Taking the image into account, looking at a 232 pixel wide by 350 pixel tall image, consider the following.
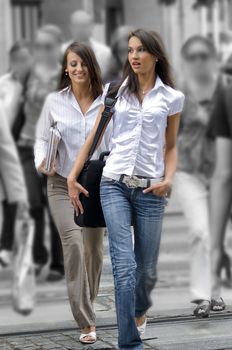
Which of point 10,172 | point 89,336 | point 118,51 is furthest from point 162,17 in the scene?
point 89,336

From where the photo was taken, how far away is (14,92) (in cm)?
622

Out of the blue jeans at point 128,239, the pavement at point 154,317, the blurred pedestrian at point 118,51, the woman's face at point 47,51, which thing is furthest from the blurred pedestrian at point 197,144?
the blue jeans at point 128,239

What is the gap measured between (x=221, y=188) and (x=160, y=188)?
202 centimetres

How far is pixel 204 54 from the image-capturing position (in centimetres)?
645

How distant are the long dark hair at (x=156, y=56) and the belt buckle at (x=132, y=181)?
0.42 m

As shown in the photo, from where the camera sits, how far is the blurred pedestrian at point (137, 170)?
4445 millimetres

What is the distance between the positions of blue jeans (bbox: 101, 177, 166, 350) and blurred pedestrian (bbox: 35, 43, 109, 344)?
0.47m

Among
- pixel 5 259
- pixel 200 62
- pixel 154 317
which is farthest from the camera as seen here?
pixel 200 62

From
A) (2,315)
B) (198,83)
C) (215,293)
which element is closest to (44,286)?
(2,315)

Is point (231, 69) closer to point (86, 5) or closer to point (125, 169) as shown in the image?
point (86, 5)

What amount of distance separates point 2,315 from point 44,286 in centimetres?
42

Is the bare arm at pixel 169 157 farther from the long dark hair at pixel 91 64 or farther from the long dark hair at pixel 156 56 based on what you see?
the long dark hair at pixel 91 64

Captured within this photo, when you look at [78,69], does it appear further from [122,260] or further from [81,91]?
[122,260]

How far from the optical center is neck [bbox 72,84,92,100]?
5.12 metres
